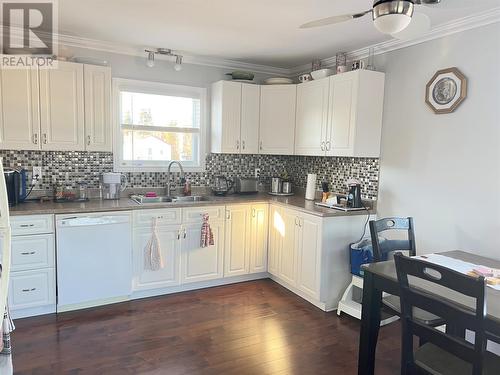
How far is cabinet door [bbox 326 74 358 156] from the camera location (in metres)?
3.30

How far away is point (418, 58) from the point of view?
304 cm

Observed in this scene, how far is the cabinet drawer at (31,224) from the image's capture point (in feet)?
9.33

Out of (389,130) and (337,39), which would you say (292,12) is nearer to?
(337,39)

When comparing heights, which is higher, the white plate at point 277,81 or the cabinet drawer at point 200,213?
the white plate at point 277,81

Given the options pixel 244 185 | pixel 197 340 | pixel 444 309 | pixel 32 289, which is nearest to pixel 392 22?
pixel 444 309

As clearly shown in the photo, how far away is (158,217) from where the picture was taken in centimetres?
338

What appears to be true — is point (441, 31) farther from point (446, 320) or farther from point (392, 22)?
point (446, 320)

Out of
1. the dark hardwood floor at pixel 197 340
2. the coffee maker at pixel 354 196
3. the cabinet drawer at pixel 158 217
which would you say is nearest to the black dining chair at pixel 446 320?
the dark hardwood floor at pixel 197 340

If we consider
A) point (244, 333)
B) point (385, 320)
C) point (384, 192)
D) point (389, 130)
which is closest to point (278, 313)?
point (244, 333)

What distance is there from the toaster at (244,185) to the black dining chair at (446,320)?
2.63 metres

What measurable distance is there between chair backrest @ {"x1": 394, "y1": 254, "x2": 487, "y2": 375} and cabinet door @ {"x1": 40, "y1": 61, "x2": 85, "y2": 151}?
2932 mm

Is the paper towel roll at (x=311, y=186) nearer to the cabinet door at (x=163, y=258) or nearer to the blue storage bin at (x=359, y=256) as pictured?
the blue storage bin at (x=359, y=256)

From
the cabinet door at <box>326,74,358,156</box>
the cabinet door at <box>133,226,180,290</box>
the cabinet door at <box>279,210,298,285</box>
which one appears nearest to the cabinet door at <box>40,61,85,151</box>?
the cabinet door at <box>133,226,180,290</box>

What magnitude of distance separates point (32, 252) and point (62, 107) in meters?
1.28
